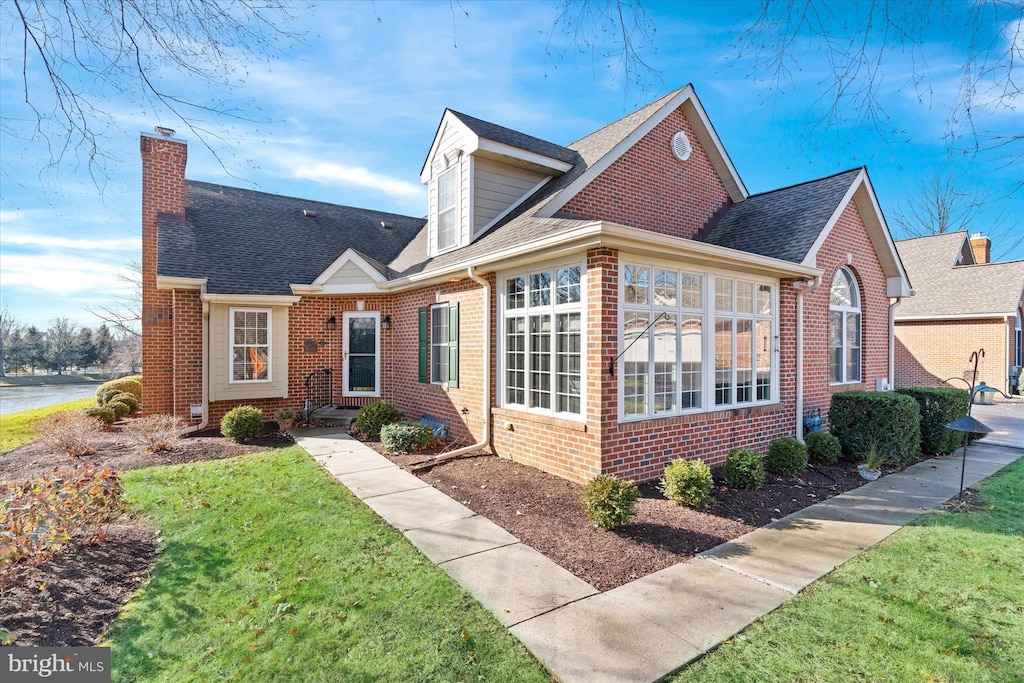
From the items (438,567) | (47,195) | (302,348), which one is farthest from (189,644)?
(302,348)

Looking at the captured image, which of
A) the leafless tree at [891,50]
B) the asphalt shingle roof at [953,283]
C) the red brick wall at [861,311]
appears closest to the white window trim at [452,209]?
the red brick wall at [861,311]

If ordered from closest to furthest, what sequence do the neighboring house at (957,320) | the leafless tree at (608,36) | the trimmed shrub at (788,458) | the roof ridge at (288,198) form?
the leafless tree at (608,36) < the trimmed shrub at (788,458) < the roof ridge at (288,198) < the neighboring house at (957,320)

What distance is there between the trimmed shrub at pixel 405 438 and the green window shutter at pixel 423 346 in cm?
154

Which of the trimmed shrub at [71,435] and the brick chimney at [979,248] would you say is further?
the brick chimney at [979,248]

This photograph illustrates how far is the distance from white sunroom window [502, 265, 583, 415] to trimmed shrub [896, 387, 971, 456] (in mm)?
7263

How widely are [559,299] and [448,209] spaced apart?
4.96 meters

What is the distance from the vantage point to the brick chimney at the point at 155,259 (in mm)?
11141

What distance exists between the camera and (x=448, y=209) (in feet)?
35.1

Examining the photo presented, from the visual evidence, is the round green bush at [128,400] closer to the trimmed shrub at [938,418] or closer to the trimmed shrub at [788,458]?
the trimmed shrub at [788,458]

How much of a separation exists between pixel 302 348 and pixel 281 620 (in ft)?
29.6

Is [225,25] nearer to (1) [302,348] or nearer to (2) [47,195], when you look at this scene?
(2) [47,195]

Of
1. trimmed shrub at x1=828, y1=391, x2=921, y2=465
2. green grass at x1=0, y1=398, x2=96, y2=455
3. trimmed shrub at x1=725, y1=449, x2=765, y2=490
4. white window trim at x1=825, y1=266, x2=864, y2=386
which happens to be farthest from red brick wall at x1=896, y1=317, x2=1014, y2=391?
green grass at x1=0, y1=398, x2=96, y2=455

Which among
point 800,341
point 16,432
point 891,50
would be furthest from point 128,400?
point 891,50

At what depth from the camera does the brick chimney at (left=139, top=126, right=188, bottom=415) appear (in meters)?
11.1
